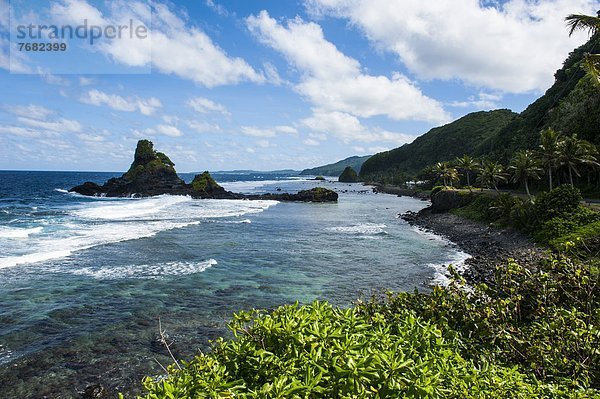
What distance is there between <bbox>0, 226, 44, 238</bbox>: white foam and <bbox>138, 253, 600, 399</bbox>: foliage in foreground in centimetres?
4096

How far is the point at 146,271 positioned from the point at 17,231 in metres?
23.8

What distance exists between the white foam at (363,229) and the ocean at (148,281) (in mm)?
397

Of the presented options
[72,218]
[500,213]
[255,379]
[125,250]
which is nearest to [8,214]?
[72,218]

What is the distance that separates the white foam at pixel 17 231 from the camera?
3650 cm

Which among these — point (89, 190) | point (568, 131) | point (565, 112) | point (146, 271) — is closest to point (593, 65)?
point (146, 271)

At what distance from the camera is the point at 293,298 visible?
2081 centimetres

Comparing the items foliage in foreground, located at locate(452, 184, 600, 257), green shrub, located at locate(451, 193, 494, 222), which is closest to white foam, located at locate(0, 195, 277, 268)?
green shrub, located at locate(451, 193, 494, 222)

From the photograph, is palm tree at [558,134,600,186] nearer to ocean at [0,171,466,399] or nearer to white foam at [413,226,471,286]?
white foam at [413,226,471,286]

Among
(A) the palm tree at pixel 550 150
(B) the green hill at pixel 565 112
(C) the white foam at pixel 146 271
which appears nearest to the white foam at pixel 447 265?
(C) the white foam at pixel 146 271

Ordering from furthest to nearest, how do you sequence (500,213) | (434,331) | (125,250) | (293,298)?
(500,213) < (125,250) < (293,298) < (434,331)

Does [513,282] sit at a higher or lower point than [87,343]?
higher

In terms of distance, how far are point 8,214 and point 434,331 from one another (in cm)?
6475

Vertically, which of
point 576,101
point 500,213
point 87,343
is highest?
point 576,101

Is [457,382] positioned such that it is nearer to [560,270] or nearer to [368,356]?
[368,356]
